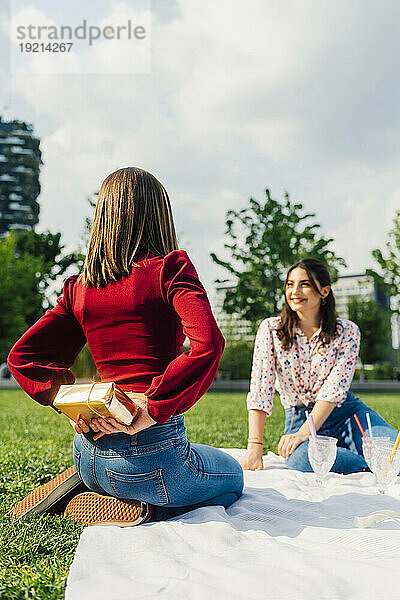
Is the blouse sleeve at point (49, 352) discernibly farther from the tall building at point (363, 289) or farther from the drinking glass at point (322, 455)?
the tall building at point (363, 289)

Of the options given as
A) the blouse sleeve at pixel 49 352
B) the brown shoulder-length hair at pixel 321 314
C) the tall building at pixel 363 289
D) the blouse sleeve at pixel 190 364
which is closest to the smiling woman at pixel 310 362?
the brown shoulder-length hair at pixel 321 314

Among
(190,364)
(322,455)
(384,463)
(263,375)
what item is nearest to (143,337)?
(190,364)

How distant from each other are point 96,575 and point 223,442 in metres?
3.31

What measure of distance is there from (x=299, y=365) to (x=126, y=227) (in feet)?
6.13

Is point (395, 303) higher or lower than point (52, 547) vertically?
higher

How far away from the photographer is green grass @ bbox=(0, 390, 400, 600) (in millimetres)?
1658

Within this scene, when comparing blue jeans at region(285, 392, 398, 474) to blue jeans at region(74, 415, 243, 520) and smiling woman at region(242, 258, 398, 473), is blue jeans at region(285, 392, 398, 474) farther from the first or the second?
blue jeans at region(74, 415, 243, 520)

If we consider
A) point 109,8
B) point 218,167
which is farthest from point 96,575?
point 218,167

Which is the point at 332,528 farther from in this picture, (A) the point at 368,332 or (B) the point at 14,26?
(A) the point at 368,332

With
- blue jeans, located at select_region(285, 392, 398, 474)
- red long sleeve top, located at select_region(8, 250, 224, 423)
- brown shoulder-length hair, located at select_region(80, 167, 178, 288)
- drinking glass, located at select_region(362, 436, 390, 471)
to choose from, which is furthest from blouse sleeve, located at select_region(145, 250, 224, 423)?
blue jeans, located at select_region(285, 392, 398, 474)

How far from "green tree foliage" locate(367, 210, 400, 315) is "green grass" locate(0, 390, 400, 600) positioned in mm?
10820

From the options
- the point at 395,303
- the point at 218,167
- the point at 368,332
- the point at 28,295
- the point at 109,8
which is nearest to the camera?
the point at 109,8

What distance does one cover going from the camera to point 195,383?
71.6 inches

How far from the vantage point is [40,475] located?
322cm
